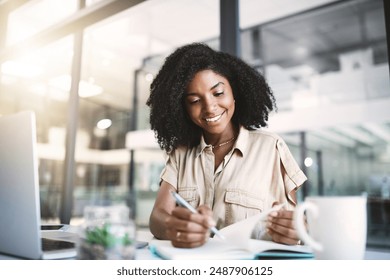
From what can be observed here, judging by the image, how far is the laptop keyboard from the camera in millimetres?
740

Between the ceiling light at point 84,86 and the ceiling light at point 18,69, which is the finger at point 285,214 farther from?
the ceiling light at point 84,86

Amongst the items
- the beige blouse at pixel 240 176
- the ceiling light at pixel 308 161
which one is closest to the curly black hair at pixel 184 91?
the beige blouse at pixel 240 176

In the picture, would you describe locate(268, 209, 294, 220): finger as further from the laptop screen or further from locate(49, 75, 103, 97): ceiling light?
locate(49, 75, 103, 97): ceiling light

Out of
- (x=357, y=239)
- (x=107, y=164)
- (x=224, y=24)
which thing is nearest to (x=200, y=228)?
(x=357, y=239)

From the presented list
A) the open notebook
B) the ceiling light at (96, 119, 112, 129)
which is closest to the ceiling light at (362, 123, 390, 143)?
the ceiling light at (96, 119, 112, 129)

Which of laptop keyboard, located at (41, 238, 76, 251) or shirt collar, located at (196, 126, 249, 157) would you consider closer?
laptop keyboard, located at (41, 238, 76, 251)

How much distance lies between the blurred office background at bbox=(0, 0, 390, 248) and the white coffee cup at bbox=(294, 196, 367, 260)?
2.71m

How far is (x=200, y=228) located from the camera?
68 centimetres

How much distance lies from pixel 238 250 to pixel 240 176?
1.80 feet

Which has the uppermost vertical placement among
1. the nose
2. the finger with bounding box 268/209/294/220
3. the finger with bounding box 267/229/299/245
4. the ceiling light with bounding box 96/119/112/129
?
the ceiling light with bounding box 96/119/112/129

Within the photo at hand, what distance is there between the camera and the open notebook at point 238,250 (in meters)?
0.64

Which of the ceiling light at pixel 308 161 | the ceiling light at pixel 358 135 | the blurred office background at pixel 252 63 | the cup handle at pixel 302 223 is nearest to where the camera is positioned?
the cup handle at pixel 302 223

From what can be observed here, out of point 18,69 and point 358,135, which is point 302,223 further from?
point 358,135

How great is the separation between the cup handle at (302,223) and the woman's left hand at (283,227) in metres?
0.21
